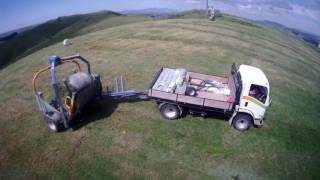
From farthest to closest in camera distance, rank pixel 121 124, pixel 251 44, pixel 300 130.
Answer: pixel 251 44 < pixel 300 130 < pixel 121 124

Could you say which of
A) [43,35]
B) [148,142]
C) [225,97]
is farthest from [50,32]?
[225,97]

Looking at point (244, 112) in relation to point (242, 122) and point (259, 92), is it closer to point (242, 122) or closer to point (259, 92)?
point (242, 122)

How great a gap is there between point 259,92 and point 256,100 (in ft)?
2.50

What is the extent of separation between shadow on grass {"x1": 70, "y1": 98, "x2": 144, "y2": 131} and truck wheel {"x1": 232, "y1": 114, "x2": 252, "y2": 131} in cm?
707

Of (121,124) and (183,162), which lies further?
(121,124)

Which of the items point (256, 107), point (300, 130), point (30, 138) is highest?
point (256, 107)

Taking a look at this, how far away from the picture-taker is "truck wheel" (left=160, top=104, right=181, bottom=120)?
19.6 metres

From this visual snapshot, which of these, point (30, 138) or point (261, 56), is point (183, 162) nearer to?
point (30, 138)

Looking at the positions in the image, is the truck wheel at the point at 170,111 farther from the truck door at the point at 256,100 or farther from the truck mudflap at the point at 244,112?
the truck door at the point at 256,100

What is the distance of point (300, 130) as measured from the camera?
21328 mm

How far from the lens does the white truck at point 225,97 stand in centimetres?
1855

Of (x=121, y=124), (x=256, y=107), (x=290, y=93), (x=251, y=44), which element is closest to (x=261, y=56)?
(x=251, y=44)

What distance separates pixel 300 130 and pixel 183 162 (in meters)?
9.52

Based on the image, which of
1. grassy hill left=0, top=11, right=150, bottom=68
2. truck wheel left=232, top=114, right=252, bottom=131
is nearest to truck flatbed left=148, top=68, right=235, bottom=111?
truck wheel left=232, top=114, right=252, bottom=131
